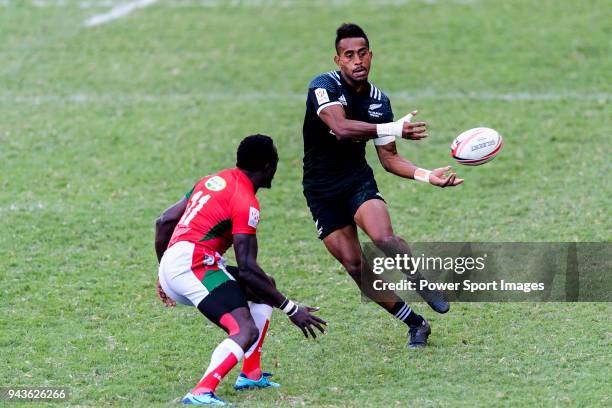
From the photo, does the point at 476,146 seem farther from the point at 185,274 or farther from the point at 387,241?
the point at 185,274

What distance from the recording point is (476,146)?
10.3 metres

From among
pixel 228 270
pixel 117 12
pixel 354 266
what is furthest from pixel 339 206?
pixel 117 12

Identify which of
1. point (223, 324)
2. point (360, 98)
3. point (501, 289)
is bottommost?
point (501, 289)

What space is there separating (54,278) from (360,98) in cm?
430

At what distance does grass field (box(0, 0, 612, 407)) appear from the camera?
9.70m

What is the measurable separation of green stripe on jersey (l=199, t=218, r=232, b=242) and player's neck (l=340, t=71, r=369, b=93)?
6.66ft

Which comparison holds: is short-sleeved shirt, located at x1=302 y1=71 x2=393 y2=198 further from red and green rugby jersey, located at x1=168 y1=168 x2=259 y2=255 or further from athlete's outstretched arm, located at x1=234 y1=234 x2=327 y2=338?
athlete's outstretched arm, located at x1=234 y1=234 x2=327 y2=338

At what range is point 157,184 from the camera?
1606cm

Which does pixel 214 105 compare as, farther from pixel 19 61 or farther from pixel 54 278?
pixel 54 278

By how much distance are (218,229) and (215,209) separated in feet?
0.56

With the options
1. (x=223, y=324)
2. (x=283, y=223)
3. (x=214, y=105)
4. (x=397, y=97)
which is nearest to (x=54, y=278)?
(x=283, y=223)

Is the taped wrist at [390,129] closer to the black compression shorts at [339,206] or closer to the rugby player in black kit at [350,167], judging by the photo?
the rugby player in black kit at [350,167]

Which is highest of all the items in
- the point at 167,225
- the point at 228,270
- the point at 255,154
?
the point at 255,154

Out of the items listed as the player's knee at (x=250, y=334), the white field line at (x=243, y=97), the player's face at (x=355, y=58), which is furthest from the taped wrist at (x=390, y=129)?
the white field line at (x=243, y=97)
